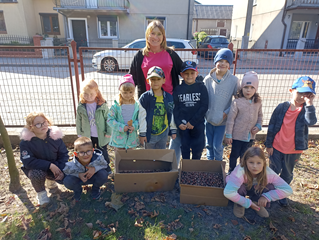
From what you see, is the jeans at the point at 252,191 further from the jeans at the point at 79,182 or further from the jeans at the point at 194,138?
the jeans at the point at 79,182

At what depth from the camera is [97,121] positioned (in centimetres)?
305

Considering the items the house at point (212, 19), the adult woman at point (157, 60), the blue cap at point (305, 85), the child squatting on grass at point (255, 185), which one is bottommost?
the child squatting on grass at point (255, 185)

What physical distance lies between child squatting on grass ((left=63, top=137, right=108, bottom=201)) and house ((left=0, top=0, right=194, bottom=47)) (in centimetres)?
1764

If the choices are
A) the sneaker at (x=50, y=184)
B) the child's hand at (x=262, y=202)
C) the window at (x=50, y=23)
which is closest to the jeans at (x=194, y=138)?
the child's hand at (x=262, y=202)

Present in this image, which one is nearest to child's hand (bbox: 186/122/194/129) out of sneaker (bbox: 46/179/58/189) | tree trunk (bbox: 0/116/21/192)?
sneaker (bbox: 46/179/58/189)

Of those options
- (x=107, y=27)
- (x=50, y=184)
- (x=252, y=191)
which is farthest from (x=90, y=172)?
(x=107, y=27)

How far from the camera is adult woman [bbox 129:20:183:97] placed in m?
2.93

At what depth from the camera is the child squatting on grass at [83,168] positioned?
2611 mm

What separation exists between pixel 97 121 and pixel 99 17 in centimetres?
2010

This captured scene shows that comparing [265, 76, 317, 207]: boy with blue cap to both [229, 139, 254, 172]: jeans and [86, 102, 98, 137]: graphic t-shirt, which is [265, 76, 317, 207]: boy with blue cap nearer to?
[229, 139, 254, 172]: jeans

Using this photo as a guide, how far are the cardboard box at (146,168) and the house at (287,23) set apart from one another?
1824cm

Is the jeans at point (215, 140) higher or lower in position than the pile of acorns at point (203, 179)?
higher

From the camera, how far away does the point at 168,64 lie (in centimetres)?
302

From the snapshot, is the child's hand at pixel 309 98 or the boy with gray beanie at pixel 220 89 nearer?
the child's hand at pixel 309 98
